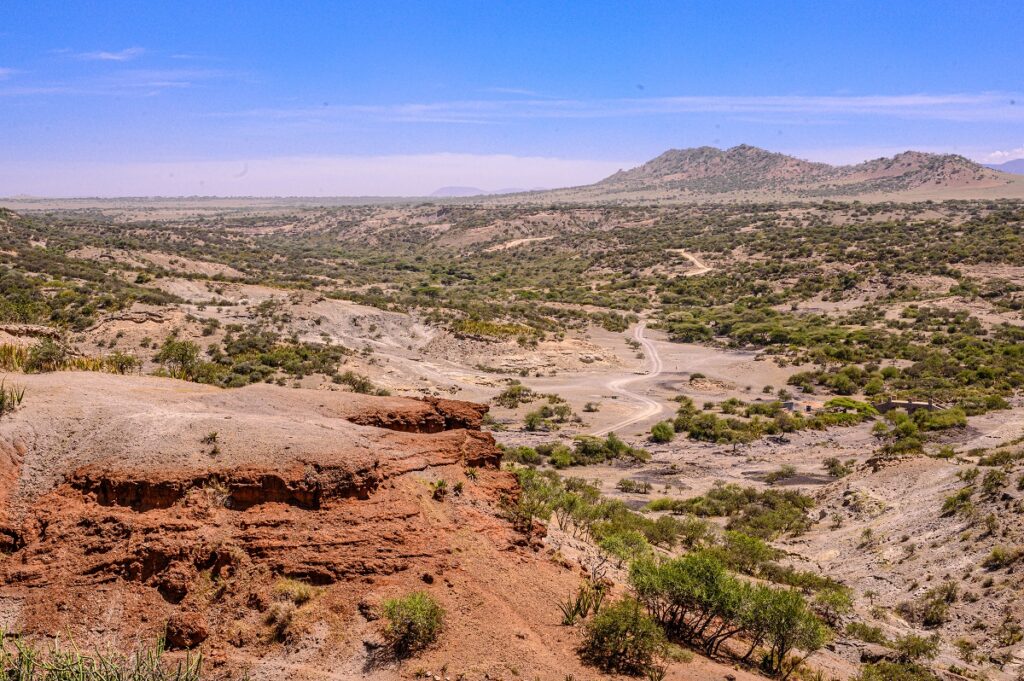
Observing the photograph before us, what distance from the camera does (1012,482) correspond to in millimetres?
17109

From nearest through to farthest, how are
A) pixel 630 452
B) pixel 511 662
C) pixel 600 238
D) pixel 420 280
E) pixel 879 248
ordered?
pixel 511 662, pixel 630 452, pixel 879 248, pixel 420 280, pixel 600 238

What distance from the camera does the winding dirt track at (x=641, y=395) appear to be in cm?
3250

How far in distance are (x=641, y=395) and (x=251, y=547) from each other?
102ft

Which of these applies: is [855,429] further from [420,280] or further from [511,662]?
[420,280]

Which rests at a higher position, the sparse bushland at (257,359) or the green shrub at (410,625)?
the green shrub at (410,625)

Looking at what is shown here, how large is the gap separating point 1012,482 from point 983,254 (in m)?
61.5

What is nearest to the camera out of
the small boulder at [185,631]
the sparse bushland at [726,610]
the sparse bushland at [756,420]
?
the small boulder at [185,631]

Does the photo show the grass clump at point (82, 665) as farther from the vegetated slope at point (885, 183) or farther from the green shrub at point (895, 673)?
the vegetated slope at point (885, 183)

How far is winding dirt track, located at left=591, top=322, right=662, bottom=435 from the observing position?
1280 inches

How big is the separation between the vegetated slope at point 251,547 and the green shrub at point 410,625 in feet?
0.50

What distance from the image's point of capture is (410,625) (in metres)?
8.31

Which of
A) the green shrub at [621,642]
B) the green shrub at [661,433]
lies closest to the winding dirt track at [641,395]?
the green shrub at [661,433]

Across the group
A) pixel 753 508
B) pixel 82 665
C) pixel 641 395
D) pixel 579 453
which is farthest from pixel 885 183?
pixel 82 665

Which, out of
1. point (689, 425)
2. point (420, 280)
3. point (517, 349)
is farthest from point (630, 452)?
point (420, 280)
